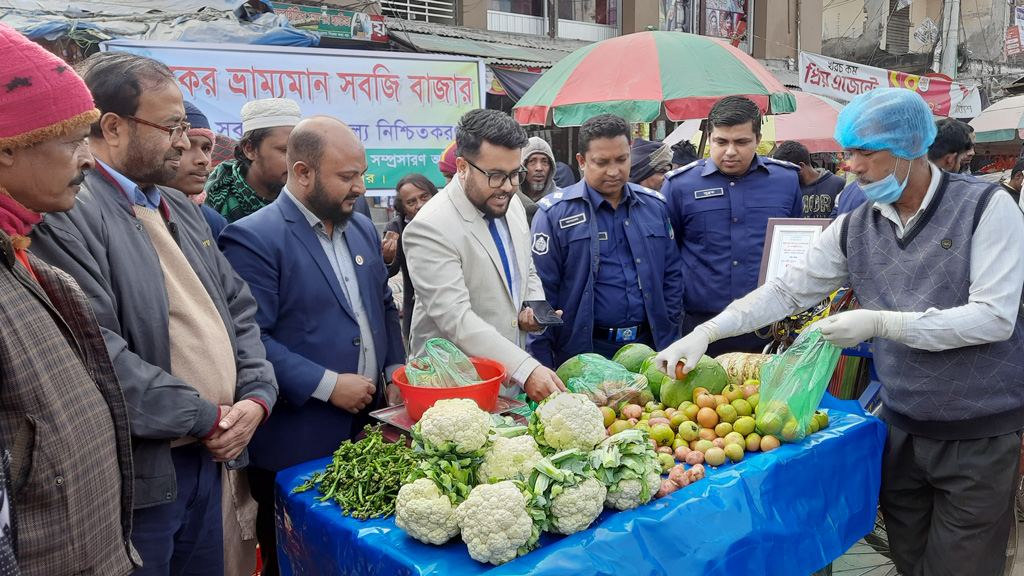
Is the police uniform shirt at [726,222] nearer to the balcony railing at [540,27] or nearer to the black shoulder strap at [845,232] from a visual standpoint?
the black shoulder strap at [845,232]

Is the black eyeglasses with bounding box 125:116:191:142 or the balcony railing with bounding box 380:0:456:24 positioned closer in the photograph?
the black eyeglasses with bounding box 125:116:191:142

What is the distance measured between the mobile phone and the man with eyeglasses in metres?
1.05

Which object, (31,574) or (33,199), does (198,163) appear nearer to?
(33,199)

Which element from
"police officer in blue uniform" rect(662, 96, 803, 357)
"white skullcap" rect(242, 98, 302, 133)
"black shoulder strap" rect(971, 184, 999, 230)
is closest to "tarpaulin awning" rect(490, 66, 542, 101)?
"police officer in blue uniform" rect(662, 96, 803, 357)

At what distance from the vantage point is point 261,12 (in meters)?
6.98

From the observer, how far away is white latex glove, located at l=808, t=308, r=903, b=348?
2.29 metres

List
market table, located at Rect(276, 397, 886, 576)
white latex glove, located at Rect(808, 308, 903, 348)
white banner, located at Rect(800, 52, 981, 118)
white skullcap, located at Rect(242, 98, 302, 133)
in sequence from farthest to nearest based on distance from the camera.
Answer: white banner, located at Rect(800, 52, 981, 118) < white skullcap, located at Rect(242, 98, 302, 133) < white latex glove, located at Rect(808, 308, 903, 348) < market table, located at Rect(276, 397, 886, 576)

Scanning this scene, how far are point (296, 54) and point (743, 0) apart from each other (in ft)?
34.4

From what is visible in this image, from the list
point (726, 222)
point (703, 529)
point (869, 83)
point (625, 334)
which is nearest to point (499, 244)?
point (625, 334)

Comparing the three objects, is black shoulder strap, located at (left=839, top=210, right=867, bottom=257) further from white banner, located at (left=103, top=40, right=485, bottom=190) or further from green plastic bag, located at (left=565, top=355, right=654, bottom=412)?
white banner, located at (left=103, top=40, right=485, bottom=190)

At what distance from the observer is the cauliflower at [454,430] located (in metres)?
1.84

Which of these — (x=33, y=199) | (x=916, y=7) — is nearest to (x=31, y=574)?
(x=33, y=199)

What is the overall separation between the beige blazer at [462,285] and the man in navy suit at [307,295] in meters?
0.31

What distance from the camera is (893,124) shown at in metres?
2.42
